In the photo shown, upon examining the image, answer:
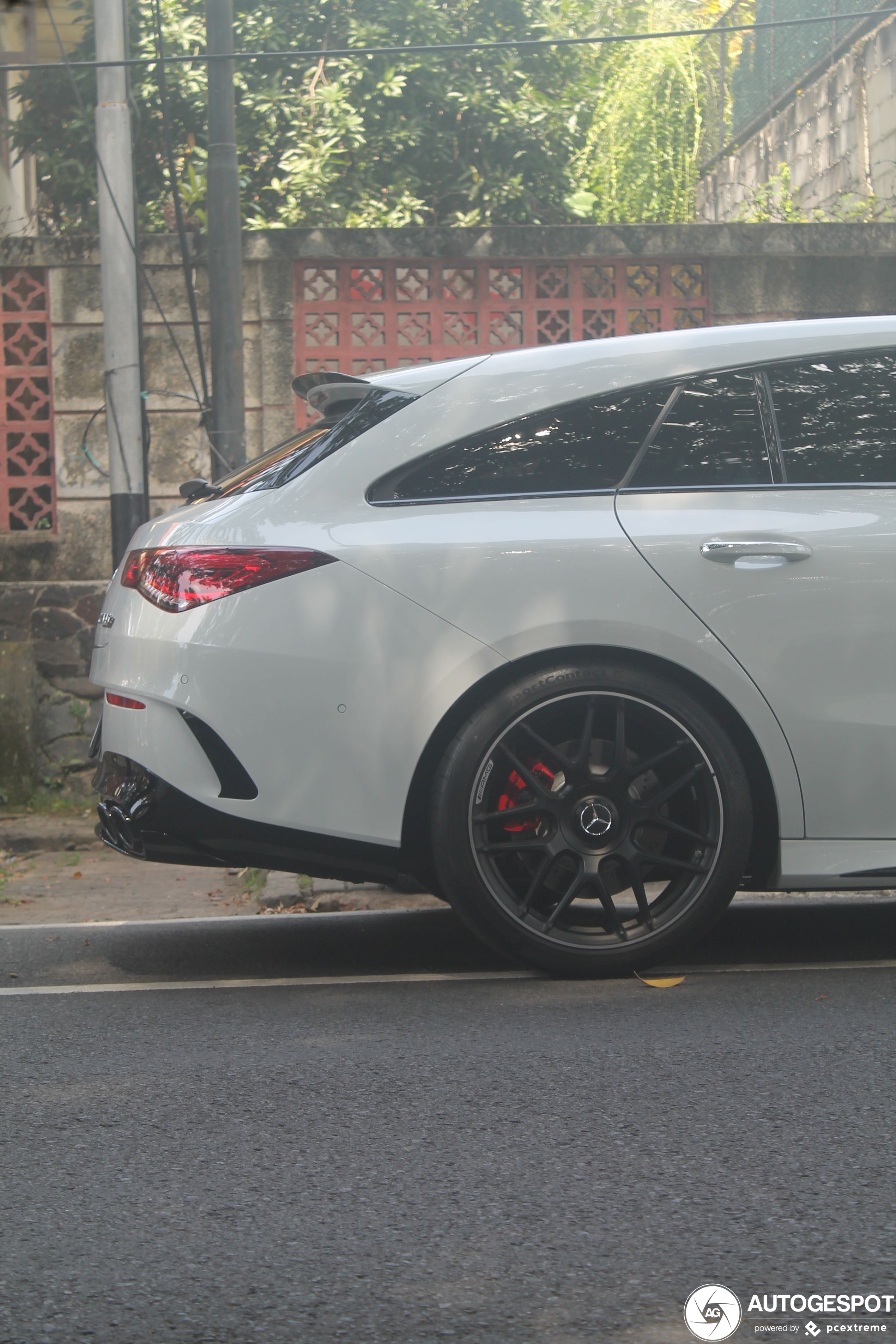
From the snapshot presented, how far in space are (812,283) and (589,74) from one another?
570 centimetres

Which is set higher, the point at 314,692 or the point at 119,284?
the point at 119,284

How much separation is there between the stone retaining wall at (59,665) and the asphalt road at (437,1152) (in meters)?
3.77

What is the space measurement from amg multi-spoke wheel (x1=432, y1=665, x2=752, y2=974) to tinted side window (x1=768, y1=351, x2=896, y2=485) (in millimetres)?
768

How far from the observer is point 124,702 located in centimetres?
387

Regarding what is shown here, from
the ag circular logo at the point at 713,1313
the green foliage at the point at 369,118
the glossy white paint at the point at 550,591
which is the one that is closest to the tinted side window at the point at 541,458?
the glossy white paint at the point at 550,591

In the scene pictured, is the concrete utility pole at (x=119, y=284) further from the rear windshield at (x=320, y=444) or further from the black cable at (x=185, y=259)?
the rear windshield at (x=320, y=444)

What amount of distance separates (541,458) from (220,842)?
136 cm

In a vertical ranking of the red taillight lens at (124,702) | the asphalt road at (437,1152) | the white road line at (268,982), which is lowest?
the white road line at (268,982)

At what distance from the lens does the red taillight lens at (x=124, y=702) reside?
12.5ft

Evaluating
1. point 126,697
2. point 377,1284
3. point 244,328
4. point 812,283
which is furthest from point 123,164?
point 377,1284

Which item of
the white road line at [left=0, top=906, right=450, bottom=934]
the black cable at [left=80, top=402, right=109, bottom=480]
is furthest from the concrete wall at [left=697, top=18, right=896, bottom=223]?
the white road line at [left=0, top=906, right=450, bottom=934]

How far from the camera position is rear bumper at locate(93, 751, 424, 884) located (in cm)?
374

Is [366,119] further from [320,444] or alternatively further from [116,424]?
[320,444]

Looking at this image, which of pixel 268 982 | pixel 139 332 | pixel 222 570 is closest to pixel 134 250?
pixel 139 332
